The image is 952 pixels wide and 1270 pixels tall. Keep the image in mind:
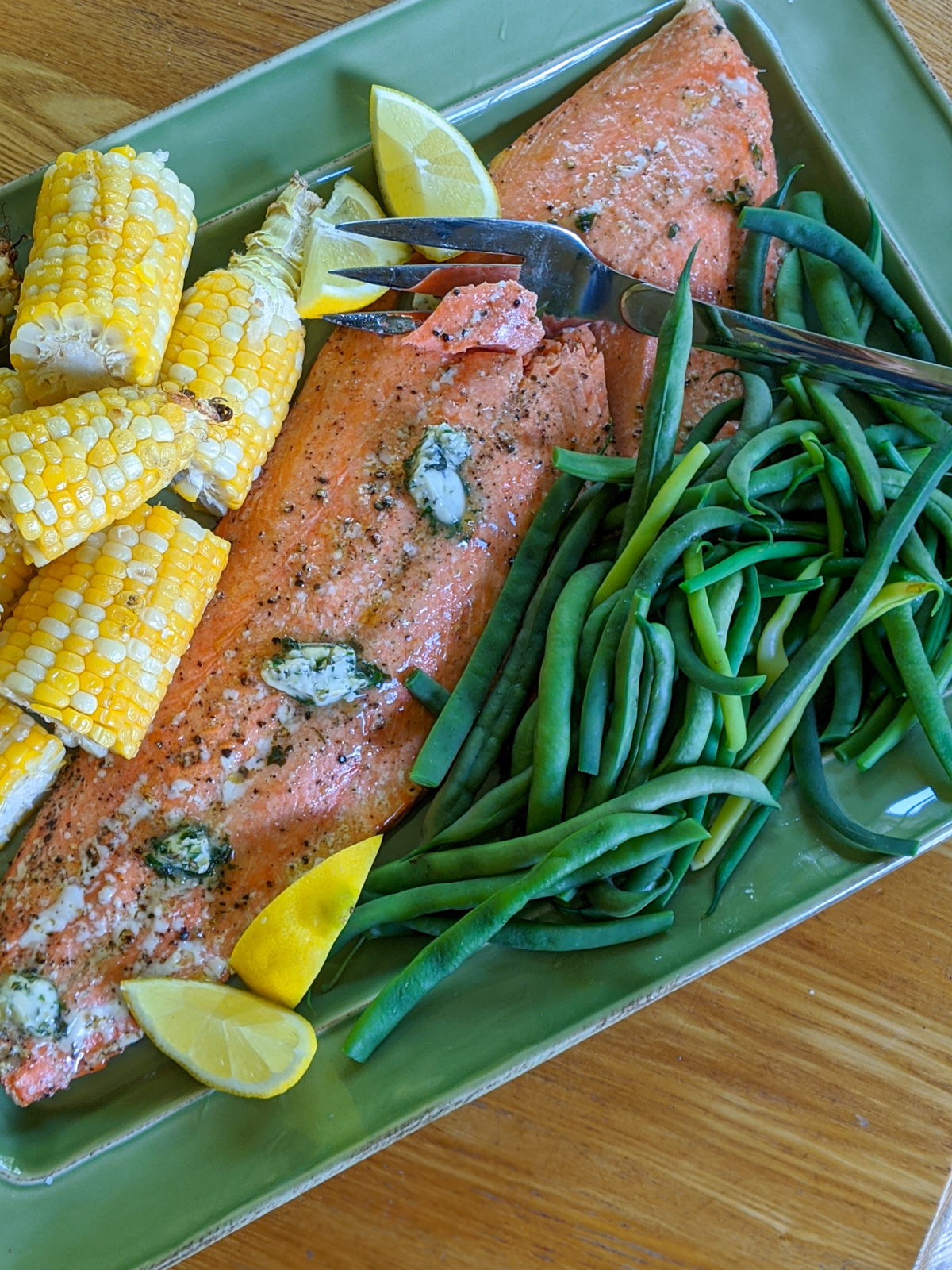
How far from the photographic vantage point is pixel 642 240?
6.31 ft

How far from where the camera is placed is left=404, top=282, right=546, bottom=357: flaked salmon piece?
178 cm

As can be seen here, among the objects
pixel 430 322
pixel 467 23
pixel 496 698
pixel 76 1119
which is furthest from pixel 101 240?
pixel 76 1119

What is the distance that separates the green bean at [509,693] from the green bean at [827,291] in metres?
0.62

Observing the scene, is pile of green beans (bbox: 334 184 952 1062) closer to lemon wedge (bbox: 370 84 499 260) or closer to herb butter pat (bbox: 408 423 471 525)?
herb butter pat (bbox: 408 423 471 525)

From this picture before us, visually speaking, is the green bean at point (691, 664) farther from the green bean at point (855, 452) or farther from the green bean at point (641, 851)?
the green bean at point (855, 452)

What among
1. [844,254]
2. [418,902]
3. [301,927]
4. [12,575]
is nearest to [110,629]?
[12,575]

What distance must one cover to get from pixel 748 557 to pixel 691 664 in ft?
0.69

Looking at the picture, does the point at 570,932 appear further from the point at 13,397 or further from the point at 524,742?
the point at 13,397

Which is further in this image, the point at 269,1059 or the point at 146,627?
the point at 146,627

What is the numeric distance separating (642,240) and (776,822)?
1.19m

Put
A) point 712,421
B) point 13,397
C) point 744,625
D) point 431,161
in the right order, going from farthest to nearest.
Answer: point 431,161
point 712,421
point 13,397
point 744,625

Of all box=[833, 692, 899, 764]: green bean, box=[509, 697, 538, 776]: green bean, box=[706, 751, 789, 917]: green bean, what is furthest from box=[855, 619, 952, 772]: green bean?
box=[509, 697, 538, 776]: green bean

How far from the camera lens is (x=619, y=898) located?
1.51 metres

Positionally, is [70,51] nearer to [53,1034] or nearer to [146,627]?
[146,627]
